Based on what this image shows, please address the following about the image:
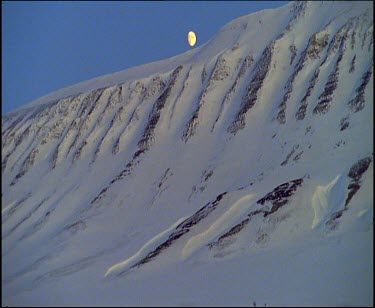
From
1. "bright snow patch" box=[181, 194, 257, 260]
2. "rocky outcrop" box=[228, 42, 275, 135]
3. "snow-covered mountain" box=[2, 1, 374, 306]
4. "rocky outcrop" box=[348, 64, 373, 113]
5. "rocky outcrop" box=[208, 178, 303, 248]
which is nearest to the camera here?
"snow-covered mountain" box=[2, 1, 374, 306]

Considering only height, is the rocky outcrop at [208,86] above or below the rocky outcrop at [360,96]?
above

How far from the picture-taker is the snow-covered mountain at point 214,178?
1862 cm

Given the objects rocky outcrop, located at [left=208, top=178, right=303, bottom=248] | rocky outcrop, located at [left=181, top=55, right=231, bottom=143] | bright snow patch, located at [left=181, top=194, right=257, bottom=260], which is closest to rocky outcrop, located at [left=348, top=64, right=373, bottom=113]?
rocky outcrop, located at [left=208, top=178, right=303, bottom=248]

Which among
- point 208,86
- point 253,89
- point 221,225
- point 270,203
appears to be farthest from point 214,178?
point 208,86

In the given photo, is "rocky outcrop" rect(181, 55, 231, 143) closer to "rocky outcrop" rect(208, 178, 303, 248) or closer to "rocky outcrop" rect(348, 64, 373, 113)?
"rocky outcrop" rect(348, 64, 373, 113)

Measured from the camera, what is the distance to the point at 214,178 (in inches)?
1153

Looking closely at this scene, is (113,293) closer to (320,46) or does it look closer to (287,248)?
(287,248)

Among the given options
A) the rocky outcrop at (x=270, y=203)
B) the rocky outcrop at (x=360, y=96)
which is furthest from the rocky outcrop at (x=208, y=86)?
the rocky outcrop at (x=270, y=203)

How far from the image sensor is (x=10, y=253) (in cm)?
2958

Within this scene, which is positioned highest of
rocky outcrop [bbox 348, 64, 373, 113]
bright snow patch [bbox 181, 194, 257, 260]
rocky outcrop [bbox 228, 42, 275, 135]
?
rocky outcrop [bbox 228, 42, 275, 135]

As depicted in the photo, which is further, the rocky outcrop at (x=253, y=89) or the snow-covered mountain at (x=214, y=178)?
the rocky outcrop at (x=253, y=89)

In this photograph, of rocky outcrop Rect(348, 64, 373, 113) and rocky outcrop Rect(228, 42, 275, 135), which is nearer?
rocky outcrop Rect(348, 64, 373, 113)

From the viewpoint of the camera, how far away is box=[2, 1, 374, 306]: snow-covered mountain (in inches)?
733

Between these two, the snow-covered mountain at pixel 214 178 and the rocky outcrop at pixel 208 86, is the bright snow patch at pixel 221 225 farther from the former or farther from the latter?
the rocky outcrop at pixel 208 86
